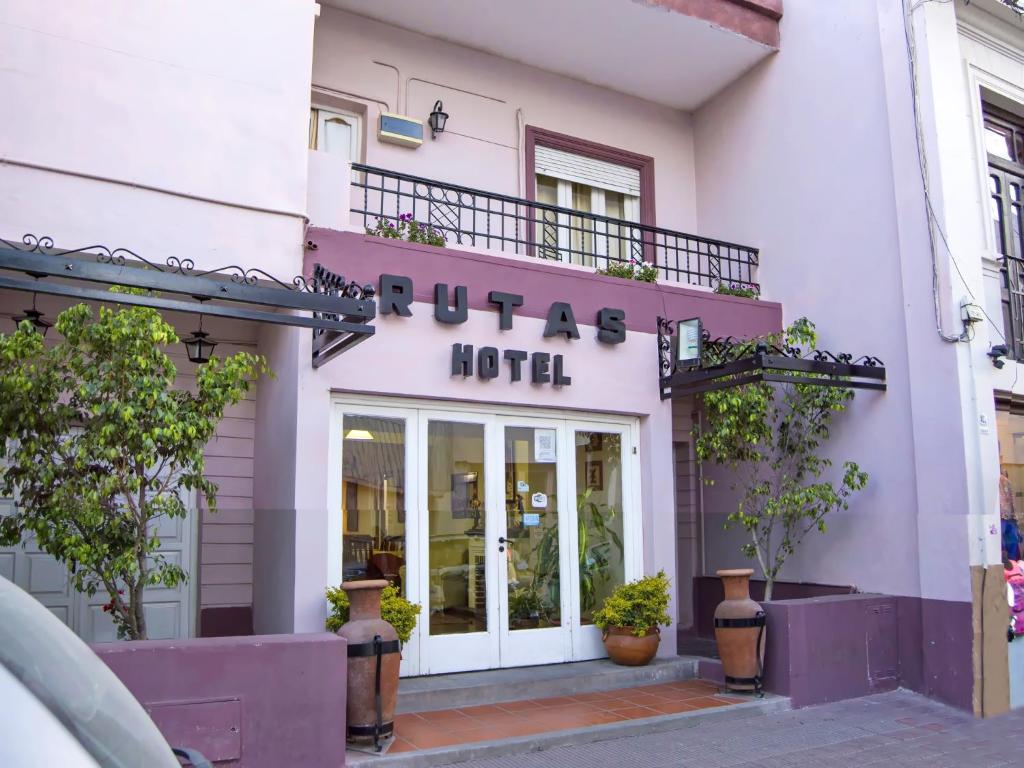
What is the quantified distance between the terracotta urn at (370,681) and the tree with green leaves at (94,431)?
1.26m

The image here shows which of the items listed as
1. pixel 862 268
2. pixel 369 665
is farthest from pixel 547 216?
pixel 369 665

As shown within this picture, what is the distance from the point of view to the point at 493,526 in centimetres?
805

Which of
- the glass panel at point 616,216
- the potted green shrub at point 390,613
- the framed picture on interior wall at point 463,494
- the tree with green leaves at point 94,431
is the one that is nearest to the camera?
the tree with green leaves at point 94,431

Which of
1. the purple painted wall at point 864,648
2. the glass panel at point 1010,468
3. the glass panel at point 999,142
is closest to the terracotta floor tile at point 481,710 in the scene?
the purple painted wall at point 864,648

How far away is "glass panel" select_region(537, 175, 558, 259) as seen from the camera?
10062mm

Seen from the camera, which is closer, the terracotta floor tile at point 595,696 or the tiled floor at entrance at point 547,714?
the tiled floor at entrance at point 547,714

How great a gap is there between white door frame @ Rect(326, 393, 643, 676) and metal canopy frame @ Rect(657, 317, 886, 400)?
2.20 feet

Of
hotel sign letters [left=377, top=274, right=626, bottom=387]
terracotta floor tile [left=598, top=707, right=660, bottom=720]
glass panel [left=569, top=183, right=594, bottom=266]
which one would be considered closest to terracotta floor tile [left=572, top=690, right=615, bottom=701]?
terracotta floor tile [left=598, top=707, right=660, bottom=720]

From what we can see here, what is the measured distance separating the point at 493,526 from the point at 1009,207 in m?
6.61

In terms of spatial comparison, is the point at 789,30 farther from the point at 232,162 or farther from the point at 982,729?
the point at 982,729

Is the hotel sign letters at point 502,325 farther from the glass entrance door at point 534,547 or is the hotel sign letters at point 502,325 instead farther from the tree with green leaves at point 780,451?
the tree with green leaves at point 780,451

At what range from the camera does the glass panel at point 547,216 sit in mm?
10062

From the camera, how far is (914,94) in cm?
845

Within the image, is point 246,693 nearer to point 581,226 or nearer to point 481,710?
point 481,710
